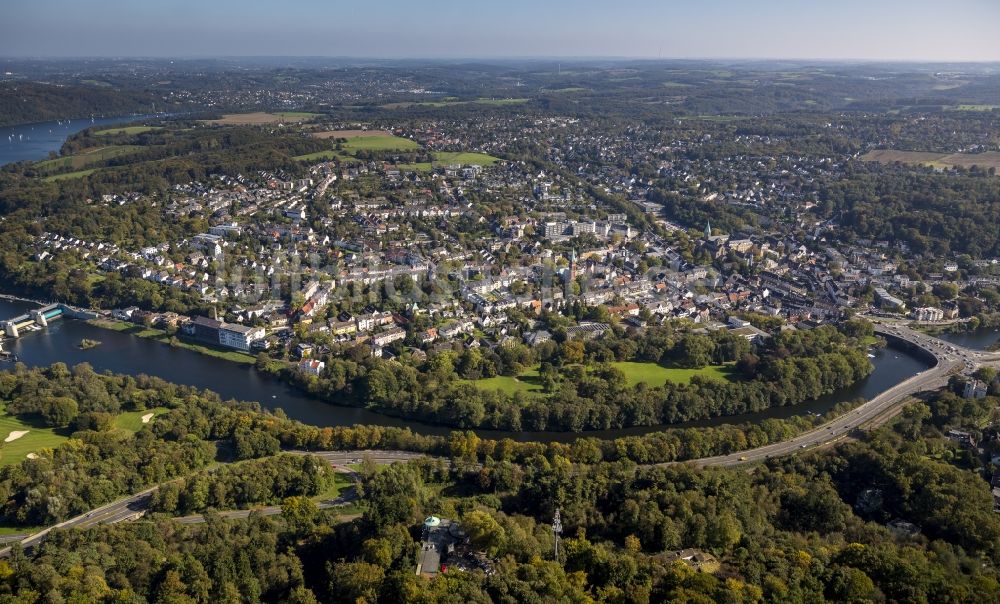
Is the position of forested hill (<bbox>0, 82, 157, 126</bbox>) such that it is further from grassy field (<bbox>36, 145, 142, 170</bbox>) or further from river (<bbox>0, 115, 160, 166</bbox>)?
grassy field (<bbox>36, 145, 142, 170</bbox>)

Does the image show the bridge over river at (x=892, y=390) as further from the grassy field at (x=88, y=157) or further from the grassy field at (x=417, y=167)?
the grassy field at (x=88, y=157)

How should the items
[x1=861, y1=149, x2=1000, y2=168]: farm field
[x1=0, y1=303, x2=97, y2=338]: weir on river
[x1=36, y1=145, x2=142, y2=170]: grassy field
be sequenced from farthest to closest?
1. [x1=36, y1=145, x2=142, y2=170]: grassy field
2. [x1=861, y1=149, x2=1000, y2=168]: farm field
3. [x1=0, y1=303, x2=97, y2=338]: weir on river

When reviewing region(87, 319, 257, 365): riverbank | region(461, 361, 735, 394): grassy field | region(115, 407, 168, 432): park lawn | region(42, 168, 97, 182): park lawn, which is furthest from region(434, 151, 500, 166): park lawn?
region(115, 407, 168, 432): park lawn

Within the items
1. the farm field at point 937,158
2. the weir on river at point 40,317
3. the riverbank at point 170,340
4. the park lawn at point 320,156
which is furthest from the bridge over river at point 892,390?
the park lawn at point 320,156

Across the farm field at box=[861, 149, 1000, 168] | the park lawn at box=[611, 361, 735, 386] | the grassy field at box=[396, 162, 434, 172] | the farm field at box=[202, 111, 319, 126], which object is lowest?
the park lawn at box=[611, 361, 735, 386]

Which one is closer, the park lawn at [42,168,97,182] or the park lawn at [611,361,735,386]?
the park lawn at [611,361,735,386]

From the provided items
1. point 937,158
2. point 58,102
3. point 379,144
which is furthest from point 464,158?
point 58,102
